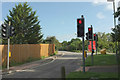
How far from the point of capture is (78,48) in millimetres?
59656

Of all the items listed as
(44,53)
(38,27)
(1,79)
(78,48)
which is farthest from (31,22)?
(1,79)

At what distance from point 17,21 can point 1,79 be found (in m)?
30.0

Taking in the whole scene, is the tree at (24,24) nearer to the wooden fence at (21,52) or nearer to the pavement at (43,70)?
the wooden fence at (21,52)

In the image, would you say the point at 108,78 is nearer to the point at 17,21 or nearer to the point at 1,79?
the point at 1,79

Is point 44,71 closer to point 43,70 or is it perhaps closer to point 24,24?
point 43,70

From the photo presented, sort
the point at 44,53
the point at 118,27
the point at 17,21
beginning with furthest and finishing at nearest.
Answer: the point at 17,21
the point at 44,53
the point at 118,27

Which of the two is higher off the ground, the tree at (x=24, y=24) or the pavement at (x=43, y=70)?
the tree at (x=24, y=24)

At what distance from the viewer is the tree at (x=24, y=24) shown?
123 feet

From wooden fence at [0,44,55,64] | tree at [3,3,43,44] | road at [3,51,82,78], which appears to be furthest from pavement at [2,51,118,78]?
tree at [3,3,43,44]

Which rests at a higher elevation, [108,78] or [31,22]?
[31,22]

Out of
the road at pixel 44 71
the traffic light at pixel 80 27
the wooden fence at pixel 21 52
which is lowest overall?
the road at pixel 44 71

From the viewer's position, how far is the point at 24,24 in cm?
3875

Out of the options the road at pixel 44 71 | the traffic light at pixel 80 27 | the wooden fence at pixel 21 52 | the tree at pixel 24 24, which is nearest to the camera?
the road at pixel 44 71

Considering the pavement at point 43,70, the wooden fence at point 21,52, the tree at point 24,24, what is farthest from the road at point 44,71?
the tree at point 24,24
